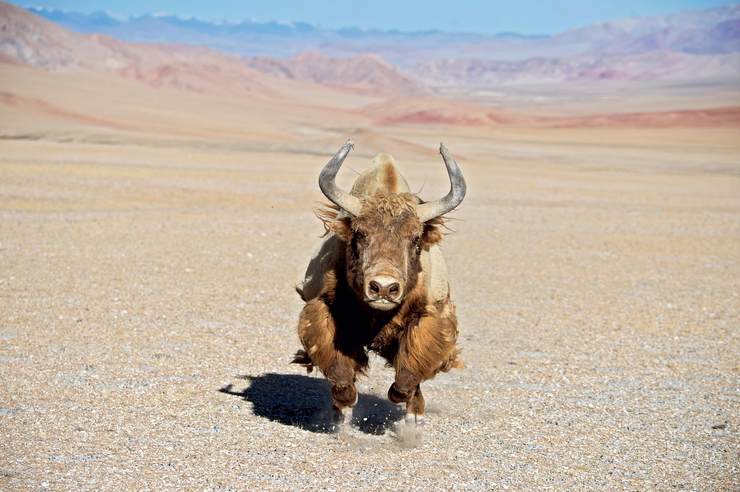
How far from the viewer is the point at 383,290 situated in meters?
6.48

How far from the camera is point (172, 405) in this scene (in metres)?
8.12

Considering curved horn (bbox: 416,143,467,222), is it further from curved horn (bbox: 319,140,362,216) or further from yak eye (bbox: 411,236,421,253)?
curved horn (bbox: 319,140,362,216)

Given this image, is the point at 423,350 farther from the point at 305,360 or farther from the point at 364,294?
the point at 305,360

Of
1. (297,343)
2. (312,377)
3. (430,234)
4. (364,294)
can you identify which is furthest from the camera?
(297,343)

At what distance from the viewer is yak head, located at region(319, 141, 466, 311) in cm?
663

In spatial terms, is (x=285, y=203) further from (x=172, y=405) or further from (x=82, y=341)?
(x=172, y=405)

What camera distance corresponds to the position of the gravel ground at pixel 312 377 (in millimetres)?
6957

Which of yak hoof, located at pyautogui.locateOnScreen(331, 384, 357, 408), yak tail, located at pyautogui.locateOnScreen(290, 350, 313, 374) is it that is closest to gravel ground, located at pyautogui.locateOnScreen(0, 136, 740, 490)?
yak hoof, located at pyautogui.locateOnScreen(331, 384, 357, 408)

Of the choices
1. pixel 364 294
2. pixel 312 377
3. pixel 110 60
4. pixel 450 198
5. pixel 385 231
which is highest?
pixel 110 60

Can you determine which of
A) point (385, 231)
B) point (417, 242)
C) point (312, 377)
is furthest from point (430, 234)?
point (312, 377)

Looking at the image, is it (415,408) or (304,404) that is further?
(304,404)

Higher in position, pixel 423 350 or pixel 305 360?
pixel 423 350

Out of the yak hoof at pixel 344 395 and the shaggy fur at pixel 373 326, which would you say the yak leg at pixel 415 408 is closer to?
the shaggy fur at pixel 373 326

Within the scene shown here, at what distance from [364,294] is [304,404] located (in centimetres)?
229
